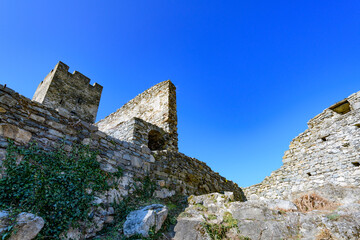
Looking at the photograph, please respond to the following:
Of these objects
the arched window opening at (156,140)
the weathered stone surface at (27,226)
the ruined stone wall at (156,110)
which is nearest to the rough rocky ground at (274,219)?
the weathered stone surface at (27,226)

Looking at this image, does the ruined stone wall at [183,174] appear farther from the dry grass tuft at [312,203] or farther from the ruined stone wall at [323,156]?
the ruined stone wall at [323,156]

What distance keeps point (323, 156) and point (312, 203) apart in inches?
240

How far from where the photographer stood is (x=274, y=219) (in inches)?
152

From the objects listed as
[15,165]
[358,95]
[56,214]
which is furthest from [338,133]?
[15,165]

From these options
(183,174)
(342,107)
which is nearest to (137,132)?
(183,174)

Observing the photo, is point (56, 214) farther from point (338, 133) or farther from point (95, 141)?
point (338, 133)

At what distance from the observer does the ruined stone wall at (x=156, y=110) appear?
9445 millimetres

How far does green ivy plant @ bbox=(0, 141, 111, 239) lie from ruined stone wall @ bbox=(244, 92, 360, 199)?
9.13m

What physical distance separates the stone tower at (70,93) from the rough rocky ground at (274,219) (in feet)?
44.5

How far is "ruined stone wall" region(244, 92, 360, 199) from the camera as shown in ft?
28.3

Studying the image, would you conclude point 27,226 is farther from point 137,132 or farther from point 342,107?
point 342,107

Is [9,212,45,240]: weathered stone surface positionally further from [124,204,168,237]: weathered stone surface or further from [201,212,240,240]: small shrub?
[201,212,240,240]: small shrub

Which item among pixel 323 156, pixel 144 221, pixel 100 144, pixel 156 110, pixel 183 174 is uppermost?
pixel 156 110

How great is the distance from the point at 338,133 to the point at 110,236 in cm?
1046
